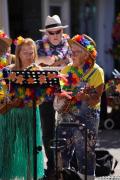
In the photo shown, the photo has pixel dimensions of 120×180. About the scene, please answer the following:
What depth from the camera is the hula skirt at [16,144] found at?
15.0 feet

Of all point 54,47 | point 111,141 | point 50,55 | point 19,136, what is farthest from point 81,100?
point 111,141

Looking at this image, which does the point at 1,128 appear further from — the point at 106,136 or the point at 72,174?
the point at 106,136

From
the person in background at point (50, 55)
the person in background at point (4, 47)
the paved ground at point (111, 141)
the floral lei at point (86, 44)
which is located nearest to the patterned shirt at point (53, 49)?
the person in background at point (50, 55)

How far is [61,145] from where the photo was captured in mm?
4598

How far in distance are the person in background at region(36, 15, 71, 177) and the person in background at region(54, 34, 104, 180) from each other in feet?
2.21

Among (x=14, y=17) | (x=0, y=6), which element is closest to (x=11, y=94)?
(x=0, y=6)

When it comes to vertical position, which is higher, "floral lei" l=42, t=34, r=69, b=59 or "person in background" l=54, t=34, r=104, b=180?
"floral lei" l=42, t=34, r=69, b=59

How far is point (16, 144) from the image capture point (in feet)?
15.2

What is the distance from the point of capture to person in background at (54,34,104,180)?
4.50 m

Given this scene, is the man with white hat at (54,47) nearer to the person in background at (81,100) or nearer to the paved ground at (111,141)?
the person in background at (81,100)

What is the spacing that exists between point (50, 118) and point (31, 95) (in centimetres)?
126

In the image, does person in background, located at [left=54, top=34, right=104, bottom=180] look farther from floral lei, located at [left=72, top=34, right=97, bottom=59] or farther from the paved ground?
the paved ground

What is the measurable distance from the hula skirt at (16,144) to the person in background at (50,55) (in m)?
0.72

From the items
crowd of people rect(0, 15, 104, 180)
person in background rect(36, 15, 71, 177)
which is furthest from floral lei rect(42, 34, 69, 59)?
crowd of people rect(0, 15, 104, 180)
